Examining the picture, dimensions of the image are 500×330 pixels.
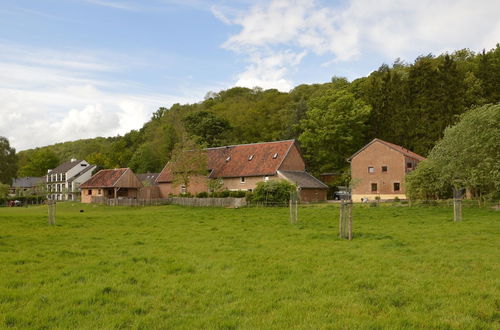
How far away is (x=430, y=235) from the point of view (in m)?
16.8

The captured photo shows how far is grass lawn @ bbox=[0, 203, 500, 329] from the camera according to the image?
6.79 meters

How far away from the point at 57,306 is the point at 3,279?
108 inches

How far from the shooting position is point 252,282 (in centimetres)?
923

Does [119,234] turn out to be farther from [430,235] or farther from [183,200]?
[183,200]

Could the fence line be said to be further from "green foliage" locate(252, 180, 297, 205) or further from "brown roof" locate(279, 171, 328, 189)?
"brown roof" locate(279, 171, 328, 189)

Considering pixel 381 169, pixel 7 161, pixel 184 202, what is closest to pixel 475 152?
pixel 381 169

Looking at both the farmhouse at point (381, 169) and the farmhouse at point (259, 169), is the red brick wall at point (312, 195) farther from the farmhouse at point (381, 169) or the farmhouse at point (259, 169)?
the farmhouse at point (381, 169)

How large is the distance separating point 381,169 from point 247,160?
54.9 feet

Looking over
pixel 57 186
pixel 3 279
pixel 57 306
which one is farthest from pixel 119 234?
pixel 57 186

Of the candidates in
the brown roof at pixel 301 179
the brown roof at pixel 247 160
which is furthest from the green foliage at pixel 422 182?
the brown roof at pixel 247 160

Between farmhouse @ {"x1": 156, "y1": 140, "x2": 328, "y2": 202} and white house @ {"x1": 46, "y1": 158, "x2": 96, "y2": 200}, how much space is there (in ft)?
146

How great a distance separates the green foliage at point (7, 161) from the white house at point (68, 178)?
907 centimetres

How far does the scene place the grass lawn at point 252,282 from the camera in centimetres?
679

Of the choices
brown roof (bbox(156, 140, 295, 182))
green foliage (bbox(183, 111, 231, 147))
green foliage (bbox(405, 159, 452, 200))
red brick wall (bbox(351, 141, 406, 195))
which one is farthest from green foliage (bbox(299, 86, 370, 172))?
green foliage (bbox(405, 159, 452, 200))
